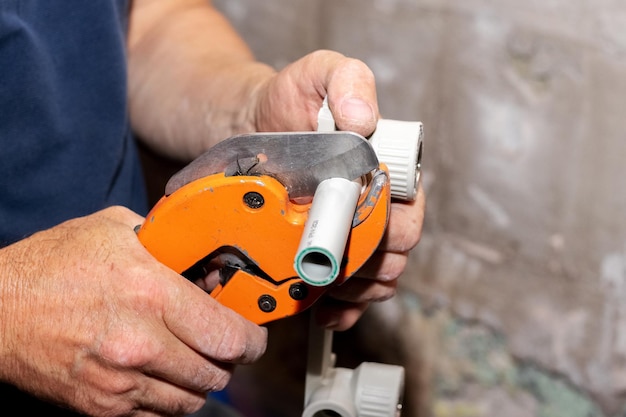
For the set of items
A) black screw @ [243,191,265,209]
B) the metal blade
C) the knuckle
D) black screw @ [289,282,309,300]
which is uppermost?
the metal blade

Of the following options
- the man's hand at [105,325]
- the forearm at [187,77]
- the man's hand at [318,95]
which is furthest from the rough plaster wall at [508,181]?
the man's hand at [105,325]

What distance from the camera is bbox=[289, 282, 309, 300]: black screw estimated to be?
0.69 metres

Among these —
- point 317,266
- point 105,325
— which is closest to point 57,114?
point 105,325

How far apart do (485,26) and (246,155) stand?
62 centimetres

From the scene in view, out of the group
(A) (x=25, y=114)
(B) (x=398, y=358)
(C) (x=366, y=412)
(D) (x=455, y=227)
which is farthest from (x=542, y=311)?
(A) (x=25, y=114)

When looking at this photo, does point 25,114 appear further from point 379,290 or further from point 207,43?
point 379,290

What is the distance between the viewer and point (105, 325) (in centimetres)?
67

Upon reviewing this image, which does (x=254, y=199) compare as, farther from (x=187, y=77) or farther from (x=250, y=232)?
(x=187, y=77)

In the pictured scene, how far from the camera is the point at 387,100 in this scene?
1301 millimetres

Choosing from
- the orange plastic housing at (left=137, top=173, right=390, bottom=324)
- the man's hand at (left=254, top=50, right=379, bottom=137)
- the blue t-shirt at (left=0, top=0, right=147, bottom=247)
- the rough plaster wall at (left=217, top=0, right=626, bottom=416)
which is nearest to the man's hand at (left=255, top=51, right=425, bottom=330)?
the man's hand at (left=254, top=50, right=379, bottom=137)

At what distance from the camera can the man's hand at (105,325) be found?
26.2 inches

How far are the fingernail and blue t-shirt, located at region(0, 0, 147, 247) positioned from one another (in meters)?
0.36

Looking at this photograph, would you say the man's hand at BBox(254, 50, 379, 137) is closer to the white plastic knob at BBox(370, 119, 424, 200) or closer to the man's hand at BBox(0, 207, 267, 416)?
the white plastic knob at BBox(370, 119, 424, 200)

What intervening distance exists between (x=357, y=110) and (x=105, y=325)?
11.7 inches
